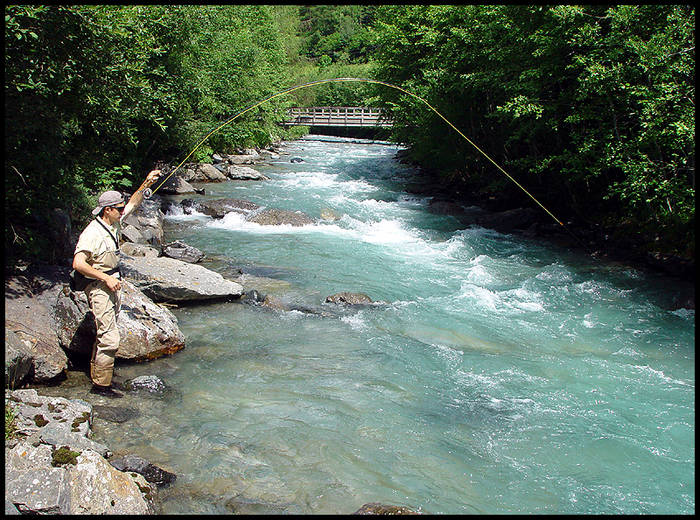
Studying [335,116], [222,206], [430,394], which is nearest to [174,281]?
[430,394]

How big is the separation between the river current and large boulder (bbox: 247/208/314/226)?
122 inches

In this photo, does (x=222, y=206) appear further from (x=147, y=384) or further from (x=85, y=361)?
(x=147, y=384)

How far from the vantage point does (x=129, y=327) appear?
6.89 metres

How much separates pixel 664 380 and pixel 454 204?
11787 millimetres

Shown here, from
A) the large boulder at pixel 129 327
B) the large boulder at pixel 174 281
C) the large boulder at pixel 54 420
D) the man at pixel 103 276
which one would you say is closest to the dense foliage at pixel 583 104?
the large boulder at pixel 174 281

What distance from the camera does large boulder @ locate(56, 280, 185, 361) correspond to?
260 inches

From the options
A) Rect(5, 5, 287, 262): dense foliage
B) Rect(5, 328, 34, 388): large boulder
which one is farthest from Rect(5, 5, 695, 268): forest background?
Rect(5, 328, 34, 388): large boulder

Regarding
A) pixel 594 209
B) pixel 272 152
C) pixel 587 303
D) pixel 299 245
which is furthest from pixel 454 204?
pixel 272 152

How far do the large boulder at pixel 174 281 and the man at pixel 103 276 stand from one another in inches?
99.6

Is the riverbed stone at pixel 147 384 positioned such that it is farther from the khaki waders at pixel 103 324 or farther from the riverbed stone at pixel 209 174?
the riverbed stone at pixel 209 174

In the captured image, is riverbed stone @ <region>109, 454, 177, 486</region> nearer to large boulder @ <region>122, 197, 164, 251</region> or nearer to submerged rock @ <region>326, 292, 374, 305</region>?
submerged rock @ <region>326, 292, 374, 305</region>

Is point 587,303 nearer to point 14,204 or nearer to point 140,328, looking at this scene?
point 140,328

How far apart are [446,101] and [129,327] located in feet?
50.2

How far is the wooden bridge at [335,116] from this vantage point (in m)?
47.0
